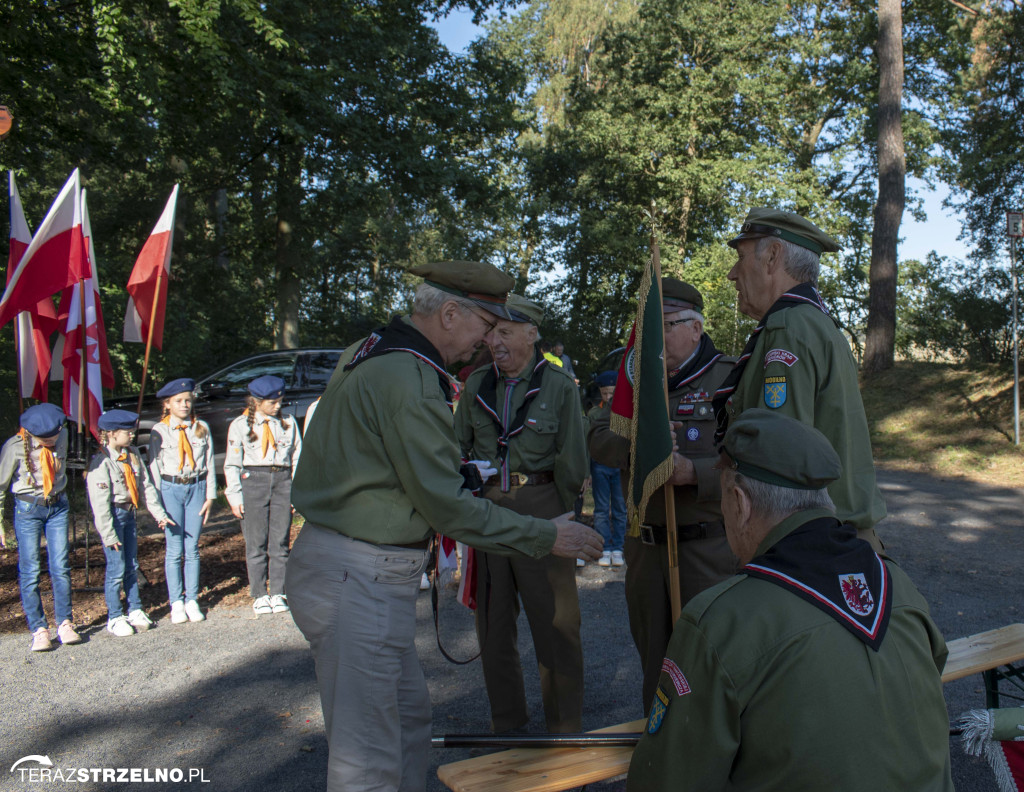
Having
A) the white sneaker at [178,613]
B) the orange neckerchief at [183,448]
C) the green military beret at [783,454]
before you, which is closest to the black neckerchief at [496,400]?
the green military beret at [783,454]

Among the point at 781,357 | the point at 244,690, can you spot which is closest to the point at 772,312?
the point at 781,357

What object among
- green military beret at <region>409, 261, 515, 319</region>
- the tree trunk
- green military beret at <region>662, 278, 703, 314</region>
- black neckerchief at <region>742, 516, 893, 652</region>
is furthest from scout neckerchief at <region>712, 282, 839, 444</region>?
the tree trunk

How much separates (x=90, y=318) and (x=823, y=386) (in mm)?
6181

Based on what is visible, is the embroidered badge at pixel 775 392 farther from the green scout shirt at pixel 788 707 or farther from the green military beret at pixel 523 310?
the green military beret at pixel 523 310

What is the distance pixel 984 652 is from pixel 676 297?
6.93ft

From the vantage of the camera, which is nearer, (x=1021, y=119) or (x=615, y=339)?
(x=1021, y=119)

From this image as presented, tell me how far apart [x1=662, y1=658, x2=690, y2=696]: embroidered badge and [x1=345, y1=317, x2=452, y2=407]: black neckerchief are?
1.31 m

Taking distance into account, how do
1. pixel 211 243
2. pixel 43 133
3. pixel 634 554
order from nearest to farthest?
pixel 634 554 → pixel 43 133 → pixel 211 243

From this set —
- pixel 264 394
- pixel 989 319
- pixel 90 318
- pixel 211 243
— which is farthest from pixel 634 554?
pixel 211 243

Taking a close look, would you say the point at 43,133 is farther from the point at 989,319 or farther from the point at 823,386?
the point at 989,319

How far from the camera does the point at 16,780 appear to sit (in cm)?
382

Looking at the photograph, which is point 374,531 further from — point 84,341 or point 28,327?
point 28,327

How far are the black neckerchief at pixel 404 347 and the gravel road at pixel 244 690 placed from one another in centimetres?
221

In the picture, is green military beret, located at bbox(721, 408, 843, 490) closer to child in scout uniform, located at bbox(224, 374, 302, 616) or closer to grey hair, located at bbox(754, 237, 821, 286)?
grey hair, located at bbox(754, 237, 821, 286)
